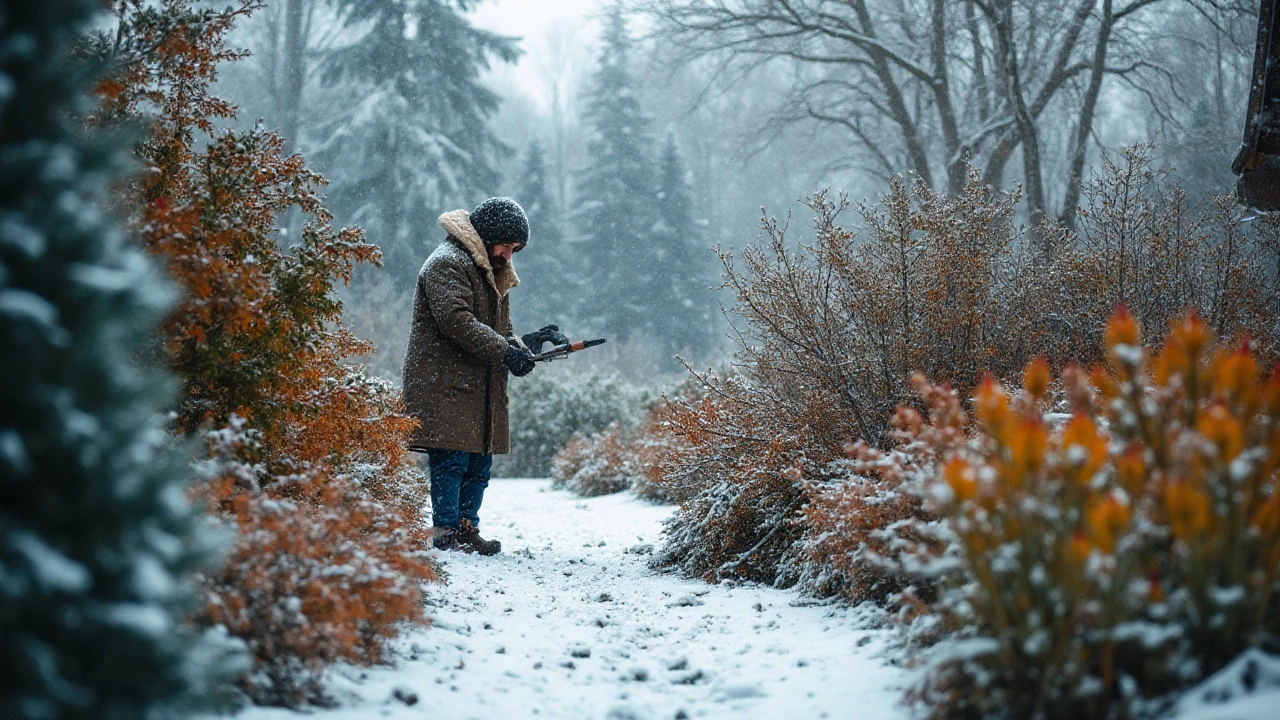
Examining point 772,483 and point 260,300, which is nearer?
point 260,300

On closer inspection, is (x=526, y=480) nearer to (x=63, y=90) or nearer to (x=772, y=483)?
(x=772, y=483)

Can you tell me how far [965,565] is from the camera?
79.4 inches

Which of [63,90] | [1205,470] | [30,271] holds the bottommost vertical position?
[1205,470]

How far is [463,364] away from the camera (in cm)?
511

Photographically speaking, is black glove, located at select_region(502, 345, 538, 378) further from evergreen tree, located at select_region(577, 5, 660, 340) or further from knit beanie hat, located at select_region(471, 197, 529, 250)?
evergreen tree, located at select_region(577, 5, 660, 340)

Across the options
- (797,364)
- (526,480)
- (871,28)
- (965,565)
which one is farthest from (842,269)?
(871,28)

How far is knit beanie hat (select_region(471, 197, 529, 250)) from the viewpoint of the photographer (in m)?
5.22

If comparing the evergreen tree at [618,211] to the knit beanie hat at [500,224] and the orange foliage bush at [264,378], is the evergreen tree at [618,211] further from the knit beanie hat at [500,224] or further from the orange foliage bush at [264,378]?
the orange foliage bush at [264,378]

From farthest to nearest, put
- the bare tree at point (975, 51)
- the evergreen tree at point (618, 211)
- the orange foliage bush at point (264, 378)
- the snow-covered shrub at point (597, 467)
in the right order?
the evergreen tree at point (618, 211)
the bare tree at point (975, 51)
the snow-covered shrub at point (597, 467)
the orange foliage bush at point (264, 378)

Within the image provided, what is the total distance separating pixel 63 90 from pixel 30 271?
0.96 feet

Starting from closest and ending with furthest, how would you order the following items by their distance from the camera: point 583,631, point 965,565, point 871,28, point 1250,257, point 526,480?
1. point 965,565
2. point 583,631
3. point 1250,257
4. point 526,480
5. point 871,28

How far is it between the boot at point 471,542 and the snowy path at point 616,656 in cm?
12

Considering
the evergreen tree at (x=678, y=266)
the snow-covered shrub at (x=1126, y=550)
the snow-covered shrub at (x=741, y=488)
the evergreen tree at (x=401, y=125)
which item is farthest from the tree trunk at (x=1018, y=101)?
the evergreen tree at (x=678, y=266)

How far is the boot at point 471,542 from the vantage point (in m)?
5.16
